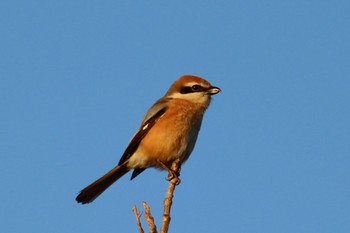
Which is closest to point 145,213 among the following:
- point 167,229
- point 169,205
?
point 167,229

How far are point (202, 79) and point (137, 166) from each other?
1.30 meters

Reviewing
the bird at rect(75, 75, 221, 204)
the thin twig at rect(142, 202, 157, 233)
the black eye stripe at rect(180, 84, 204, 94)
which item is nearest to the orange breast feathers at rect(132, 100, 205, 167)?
the bird at rect(75, 75, 221, 204)

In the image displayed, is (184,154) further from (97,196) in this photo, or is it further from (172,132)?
(97,196)

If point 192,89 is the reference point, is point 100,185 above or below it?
below

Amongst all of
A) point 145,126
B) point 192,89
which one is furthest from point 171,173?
point 192,89

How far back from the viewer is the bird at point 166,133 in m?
6.11

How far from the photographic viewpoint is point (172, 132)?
6.14 metres

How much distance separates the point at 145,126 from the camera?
6426 mm

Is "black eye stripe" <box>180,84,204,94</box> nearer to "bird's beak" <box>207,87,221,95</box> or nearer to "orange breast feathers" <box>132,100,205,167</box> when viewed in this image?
"bird's beak" <box>207,87,221,95</box>

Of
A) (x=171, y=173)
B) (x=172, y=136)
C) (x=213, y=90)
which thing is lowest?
(x=171, y=173)

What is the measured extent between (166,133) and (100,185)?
0.98m

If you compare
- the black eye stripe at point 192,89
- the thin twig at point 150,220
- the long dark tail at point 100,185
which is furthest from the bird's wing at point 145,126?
the thin twig at point 150,220

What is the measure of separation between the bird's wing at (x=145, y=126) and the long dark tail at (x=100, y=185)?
0.49 ft

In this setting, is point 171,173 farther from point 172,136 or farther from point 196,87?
point 196,87
